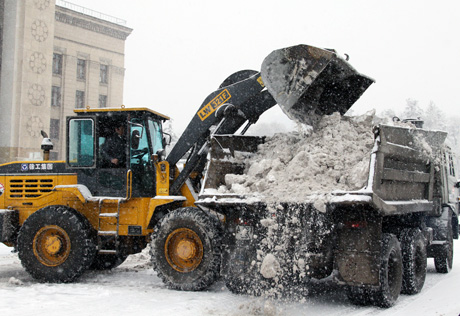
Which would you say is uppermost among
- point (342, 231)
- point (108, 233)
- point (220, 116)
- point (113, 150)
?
point (220, 116)

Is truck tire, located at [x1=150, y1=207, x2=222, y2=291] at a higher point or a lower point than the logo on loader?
lower

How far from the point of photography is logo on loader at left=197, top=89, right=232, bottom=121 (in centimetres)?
783

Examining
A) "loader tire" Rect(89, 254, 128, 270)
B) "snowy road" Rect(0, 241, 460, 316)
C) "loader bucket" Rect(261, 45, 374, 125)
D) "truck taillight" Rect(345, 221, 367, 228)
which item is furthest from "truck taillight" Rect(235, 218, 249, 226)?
"loader tire" Rect(89, 254, 128, 270)

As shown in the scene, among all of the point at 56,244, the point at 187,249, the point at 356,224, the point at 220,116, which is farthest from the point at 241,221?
the point at 56,244

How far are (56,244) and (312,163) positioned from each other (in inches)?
165

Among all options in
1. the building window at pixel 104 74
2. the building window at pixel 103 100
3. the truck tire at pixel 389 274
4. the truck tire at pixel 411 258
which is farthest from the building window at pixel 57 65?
the truck tire at pixel 389 274

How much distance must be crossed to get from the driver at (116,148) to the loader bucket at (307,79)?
262 centimetres

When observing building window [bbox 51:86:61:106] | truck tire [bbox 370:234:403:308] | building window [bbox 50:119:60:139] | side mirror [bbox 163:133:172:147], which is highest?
building window [bbox 51:86:61:106]

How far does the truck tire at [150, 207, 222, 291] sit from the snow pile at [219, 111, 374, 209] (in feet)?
2.40

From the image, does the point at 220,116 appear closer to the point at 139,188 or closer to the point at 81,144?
the point at 139,188

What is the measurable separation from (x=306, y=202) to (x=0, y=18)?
88.1ft

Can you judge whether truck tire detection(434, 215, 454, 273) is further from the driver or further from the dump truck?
the driver

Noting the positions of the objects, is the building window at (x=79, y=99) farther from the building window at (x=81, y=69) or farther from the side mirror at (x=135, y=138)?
the side mirror at (x=135, y=138)

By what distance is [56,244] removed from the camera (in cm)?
761
